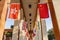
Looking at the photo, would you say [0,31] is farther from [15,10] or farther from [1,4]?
[15,10]

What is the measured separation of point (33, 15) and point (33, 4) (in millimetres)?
697

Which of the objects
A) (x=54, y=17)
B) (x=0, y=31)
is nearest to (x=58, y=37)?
(x=54, y=17)

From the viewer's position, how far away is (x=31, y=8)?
3752 mm

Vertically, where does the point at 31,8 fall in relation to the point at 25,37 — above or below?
above

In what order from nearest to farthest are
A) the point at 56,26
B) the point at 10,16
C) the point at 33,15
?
the point at 56,26, the point at 10,16, the point at 33,15

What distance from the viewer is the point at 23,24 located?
354cm

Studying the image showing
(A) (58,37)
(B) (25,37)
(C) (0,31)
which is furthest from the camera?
(B) (25,37)

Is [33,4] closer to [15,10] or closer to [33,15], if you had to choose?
[33,15]

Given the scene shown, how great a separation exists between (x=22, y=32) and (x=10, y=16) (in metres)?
1.05

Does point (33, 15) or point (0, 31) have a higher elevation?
point (33, 15)

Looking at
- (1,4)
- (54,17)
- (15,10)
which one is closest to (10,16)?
(15,10)

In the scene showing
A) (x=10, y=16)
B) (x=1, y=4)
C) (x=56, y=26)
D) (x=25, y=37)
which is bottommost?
(x=25, y=37)

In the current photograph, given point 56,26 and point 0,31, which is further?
point 0,31

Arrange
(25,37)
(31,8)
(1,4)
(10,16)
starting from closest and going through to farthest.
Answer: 1. (1,4)
2. (10,16)
3. (25,37)
4. (31,8)
